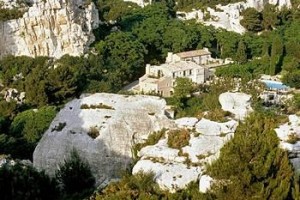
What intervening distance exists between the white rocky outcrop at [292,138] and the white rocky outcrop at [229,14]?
1248 inches

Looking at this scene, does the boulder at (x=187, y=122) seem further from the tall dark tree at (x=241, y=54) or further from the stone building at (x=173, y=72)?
the tall dark tree at (x=241, y=54)

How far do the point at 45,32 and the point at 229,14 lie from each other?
16.2m

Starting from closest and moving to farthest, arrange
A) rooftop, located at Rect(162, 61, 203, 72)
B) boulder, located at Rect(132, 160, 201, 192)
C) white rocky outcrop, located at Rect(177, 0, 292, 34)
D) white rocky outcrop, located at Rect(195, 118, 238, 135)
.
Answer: boulder, located at Rect(132, 160, 201, 192), white rocky outcrop, located at Rect(195, 118, 238, 135), rooftop, located at Rect(162, 61, 203, 72), white rocky outcrop, located at Rect(177, 0, 292, 34)

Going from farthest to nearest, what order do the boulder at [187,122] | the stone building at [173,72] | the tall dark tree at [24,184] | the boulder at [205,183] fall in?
the stone building at [173,72] < the boulder at [187,122] < the tall dark tree at [24,184] < the boulder at [205,183]

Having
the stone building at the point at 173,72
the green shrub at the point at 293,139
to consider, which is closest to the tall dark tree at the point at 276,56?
the stone building at the point at 173,72

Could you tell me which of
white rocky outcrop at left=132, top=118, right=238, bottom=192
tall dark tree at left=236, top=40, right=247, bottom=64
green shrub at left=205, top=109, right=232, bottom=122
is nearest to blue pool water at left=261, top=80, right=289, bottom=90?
tall dark tree at left=236, top=40, right=247, bottom=64

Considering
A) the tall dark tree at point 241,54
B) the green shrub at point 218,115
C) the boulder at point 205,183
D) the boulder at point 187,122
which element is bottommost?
the tall dark tree at point 241,54

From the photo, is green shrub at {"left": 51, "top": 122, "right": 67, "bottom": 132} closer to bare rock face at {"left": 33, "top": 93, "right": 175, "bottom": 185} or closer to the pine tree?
bare rock face at {"left": 33, "top": 93, "right": 175, "bottom": 185}

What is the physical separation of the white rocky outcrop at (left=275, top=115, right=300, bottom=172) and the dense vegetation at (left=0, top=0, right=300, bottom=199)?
0.37 m

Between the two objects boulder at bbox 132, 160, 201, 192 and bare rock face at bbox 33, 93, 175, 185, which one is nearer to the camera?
boulder at bbox 132, 160, 201, 192

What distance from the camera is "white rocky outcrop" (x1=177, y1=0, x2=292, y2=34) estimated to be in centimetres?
4678

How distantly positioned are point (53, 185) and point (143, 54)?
2587cm

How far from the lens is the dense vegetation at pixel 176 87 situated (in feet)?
37.5

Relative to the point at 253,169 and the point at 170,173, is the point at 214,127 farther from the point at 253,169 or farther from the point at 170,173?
the point at 253,169
